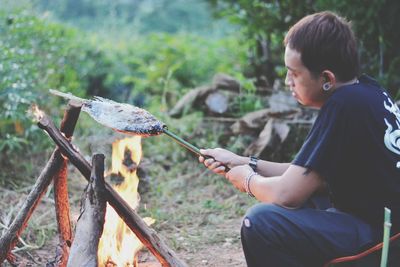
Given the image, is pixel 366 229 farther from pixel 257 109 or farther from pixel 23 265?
pixel 257 109

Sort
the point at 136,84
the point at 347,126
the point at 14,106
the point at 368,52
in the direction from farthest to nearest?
1. the point at 136,84
2. the point at 368,52
3. the point at 14,106
4. the point at 347,126

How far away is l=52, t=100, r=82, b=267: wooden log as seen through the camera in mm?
2699

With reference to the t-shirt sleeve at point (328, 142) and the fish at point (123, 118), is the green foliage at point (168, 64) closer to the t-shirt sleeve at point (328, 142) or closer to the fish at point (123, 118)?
the fish at point (123, 118)

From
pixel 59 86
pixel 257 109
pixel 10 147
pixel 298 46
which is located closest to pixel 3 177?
pixel 10 147

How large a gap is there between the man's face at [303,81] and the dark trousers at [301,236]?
45 centimetres

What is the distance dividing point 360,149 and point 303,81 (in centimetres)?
35

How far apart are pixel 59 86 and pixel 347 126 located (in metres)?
4.25

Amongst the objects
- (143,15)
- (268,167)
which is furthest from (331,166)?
(143,15)

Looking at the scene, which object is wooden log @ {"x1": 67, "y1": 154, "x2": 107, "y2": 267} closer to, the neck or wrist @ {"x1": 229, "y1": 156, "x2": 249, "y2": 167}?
wrist @ {"x1": 229, "y1": 156, "x2": 249, "y2": 167}

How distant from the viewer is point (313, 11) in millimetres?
5359

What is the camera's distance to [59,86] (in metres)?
5.93

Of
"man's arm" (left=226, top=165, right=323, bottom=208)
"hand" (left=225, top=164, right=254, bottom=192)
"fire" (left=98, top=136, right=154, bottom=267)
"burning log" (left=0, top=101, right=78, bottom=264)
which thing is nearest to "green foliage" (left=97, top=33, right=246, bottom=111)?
"fire" (left=98, top=136, right=154, bottom=267)

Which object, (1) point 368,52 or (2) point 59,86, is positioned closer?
(1) point 368,52

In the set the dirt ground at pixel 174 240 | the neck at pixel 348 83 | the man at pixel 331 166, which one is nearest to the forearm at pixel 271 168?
the man at pixel 331 166
